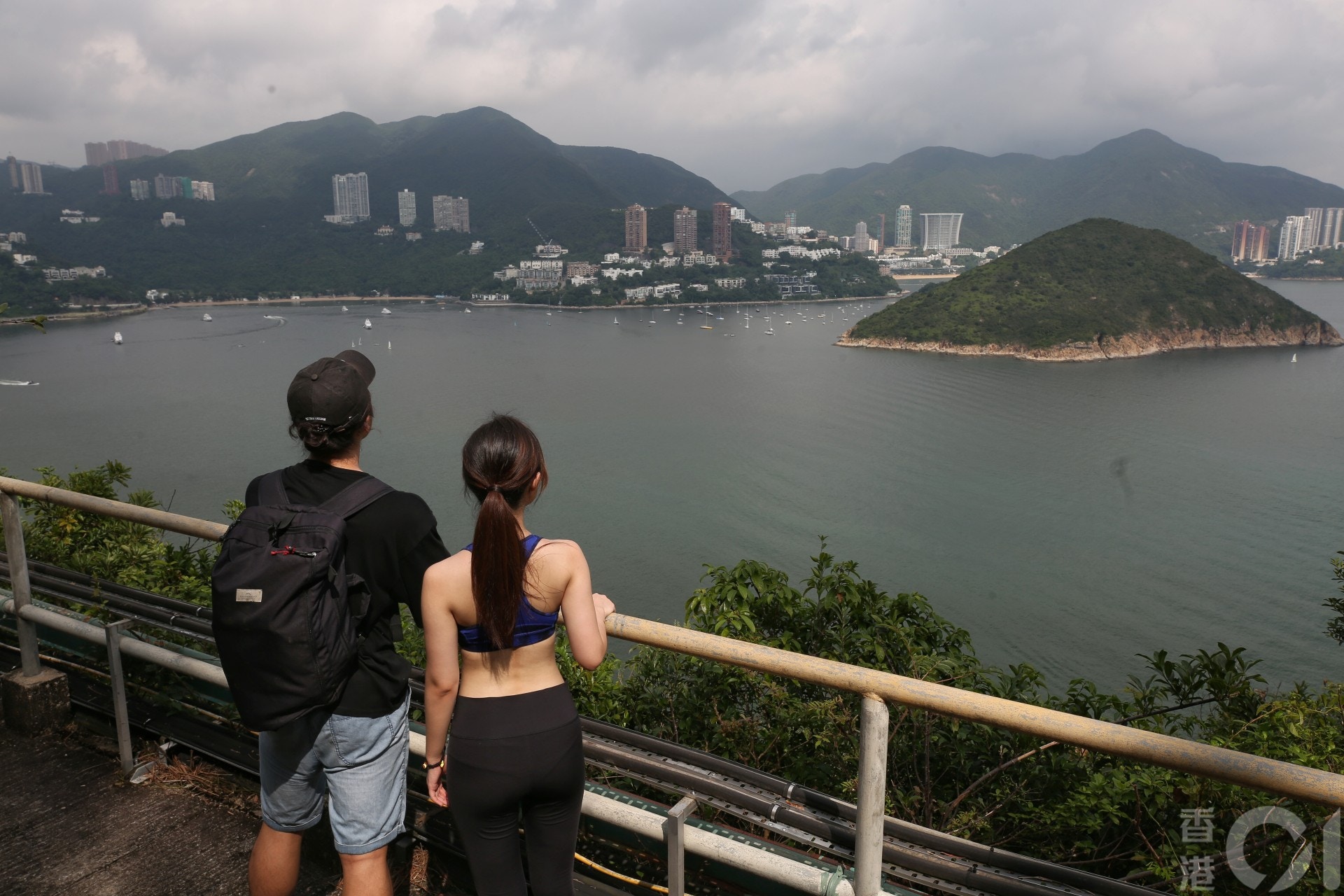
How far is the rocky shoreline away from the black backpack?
4109 centimetres

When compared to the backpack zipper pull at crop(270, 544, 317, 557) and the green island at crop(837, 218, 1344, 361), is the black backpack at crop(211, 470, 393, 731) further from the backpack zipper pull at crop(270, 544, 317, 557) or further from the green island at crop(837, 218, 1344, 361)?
the green island at crop(837, 218, 1344, 361)

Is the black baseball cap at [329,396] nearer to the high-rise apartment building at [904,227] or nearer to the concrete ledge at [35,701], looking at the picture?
the concrete ledge at [35,701]

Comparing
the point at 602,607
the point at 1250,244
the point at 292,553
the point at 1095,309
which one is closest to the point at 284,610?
the point at 292,553

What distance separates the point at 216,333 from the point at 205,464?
28.7 m

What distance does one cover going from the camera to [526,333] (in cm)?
4694

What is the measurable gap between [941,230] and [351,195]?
265ft

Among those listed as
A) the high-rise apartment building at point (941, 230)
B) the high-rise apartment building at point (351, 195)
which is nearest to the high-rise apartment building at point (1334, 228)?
the high-rise apartment building at point (941, 230)

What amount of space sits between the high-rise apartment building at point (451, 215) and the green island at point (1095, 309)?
58660 millimetres

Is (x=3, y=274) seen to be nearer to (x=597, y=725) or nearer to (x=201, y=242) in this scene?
(x=201, y=242)

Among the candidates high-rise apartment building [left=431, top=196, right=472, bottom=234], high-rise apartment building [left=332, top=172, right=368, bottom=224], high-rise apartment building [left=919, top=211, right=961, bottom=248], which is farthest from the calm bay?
high-rise apartment building [left=919, top=211, right=961, bottom=248]

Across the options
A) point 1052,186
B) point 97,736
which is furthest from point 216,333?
point 1052,186

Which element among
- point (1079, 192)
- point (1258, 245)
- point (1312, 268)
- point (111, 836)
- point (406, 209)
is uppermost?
point (1079, 192)

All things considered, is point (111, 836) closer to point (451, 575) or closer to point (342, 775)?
point (342, 775)

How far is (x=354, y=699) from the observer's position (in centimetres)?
109
